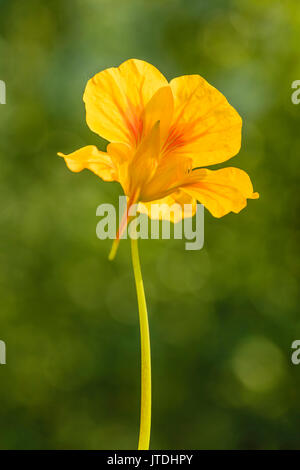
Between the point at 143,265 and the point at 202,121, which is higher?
the point at 143,265

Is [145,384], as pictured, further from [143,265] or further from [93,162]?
[143,265]

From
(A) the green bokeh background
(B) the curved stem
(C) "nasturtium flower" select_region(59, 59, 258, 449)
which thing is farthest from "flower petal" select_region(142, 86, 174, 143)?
(A) the green bokeh background

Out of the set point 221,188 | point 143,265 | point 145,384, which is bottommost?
point 145,384

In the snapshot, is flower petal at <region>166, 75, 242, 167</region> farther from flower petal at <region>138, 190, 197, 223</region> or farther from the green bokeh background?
the green bokeh background

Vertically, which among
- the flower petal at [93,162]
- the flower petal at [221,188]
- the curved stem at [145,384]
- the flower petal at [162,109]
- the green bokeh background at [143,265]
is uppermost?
the green bokeh background at [143,265]

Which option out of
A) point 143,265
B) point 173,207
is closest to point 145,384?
point 173,207

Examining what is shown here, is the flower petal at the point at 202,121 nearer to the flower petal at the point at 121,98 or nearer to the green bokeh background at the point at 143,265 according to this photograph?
the flower petal at the point at 121,98

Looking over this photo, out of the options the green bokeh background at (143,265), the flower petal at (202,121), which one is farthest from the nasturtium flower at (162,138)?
the green bokeh background at (143,265)
